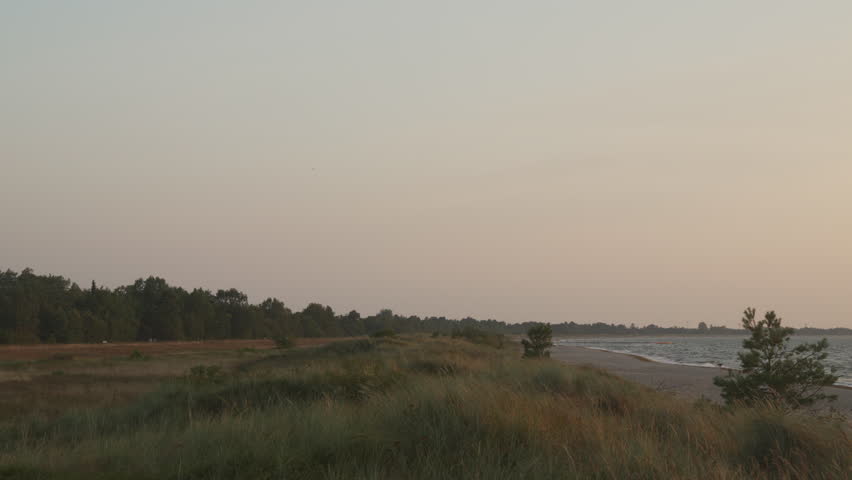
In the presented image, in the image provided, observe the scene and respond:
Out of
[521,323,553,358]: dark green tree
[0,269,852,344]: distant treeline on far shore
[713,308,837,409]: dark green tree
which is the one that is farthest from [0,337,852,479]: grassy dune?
[0,269,852,344]: distant treeline on far shore

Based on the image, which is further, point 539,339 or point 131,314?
point 131,314

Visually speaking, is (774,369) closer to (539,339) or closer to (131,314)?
(539,339)

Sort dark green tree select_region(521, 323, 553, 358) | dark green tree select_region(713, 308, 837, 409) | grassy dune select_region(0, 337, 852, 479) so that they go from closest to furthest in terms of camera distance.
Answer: grassy dune select_region(0, 337, 852, 479), dark green tree select_region(713, 308, 837, 409), dark green tree select_region(521, 323, 553, 358)

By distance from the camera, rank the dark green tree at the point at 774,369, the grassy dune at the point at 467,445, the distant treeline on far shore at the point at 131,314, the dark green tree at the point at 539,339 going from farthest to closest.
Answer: the distant treeline on far shore at the point at 131,314 → the dark green tree at the point at 539,339 → the dark green tree at the point at 774,369 → the grassy dune at the point at 467,445

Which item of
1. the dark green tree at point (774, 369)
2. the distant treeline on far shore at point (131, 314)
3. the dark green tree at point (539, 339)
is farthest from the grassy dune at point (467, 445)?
the distant treeline on far shore at point (131, 314)

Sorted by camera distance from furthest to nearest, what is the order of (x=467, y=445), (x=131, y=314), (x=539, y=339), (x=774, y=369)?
(x=131, y=314) → (x=539, y=339) → (x=774, y=369) → (x=467, y=445)

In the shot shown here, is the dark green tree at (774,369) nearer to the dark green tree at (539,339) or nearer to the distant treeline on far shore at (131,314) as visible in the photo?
the dark green tree at (539,339)

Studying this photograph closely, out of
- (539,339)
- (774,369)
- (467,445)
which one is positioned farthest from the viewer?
(539,339)

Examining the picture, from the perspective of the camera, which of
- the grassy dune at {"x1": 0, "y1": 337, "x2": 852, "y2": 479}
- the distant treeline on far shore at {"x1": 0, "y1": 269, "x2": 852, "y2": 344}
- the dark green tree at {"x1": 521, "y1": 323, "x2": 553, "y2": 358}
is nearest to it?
the grassy dune at {"x1": 0, "y1": 337, "x2": 852, "y2": 479}

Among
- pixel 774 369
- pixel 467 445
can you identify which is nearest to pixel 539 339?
pixel 774 369

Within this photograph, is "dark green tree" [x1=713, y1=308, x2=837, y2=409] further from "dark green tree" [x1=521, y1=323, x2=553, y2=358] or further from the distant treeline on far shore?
the distant treeline on far shore

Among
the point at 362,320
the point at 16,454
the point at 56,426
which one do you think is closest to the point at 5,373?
the point at 56,426

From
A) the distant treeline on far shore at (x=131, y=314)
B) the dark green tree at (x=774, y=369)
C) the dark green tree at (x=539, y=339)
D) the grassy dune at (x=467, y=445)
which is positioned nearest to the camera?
the grassy dune at (x=467, y=445)

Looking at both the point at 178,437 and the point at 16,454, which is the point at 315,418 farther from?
the point at 16,454
